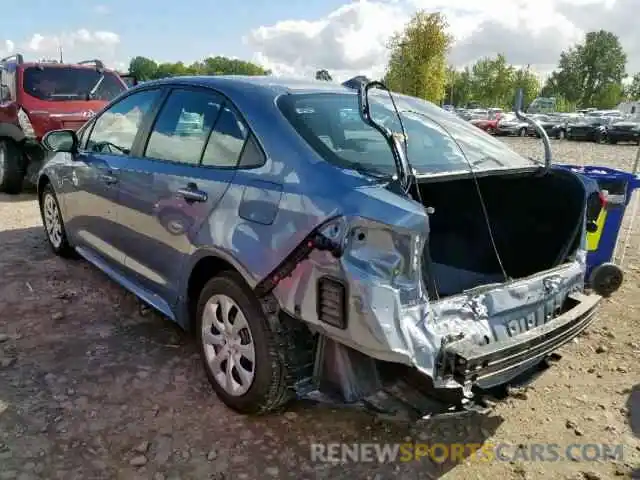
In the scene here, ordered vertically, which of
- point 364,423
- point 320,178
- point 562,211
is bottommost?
point 364,423

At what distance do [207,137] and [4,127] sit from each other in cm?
671

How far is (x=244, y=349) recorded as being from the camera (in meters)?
2.76

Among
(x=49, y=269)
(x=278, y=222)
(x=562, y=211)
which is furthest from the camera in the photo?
(x=49, y=269)

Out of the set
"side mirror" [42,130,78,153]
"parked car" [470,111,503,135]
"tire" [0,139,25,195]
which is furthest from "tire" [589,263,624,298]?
"parked car" [470,111,503,135]

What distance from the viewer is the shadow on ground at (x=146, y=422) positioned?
255cm

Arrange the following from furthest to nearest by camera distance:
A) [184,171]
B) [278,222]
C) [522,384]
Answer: [184,171] → [522,384] → [278,222]

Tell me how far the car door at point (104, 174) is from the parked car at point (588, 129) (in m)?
27.8

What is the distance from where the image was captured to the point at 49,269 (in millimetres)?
4980

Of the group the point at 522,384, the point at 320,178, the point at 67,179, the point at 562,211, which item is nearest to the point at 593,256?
the point at 562,211

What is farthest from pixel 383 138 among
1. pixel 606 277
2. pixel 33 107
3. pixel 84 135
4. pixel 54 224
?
pixel 33 107

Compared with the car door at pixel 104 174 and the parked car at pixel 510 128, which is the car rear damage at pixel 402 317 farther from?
the parked car at pixel 510 128

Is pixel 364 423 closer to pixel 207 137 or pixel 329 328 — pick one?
pixel 329 328

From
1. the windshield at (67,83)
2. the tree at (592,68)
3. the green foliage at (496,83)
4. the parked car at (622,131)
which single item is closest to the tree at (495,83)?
the green foliage at (496,83)

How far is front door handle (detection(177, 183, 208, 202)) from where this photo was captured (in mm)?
2886
